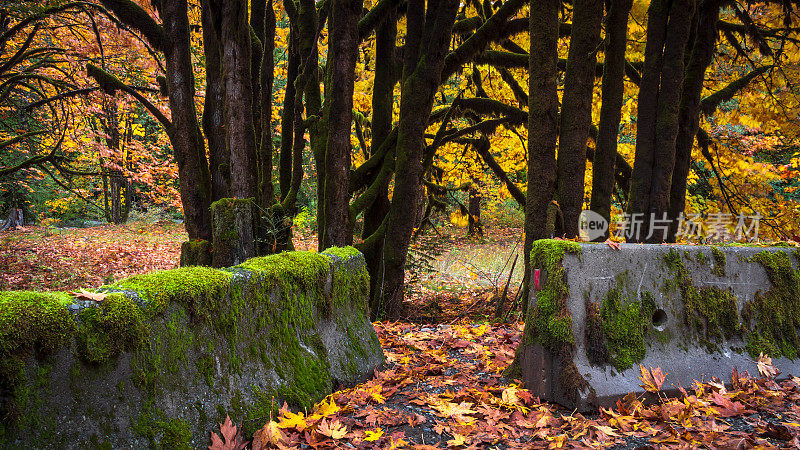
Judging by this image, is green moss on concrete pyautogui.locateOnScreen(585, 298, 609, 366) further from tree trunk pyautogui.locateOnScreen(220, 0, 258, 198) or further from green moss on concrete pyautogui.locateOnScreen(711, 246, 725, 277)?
tree trunk pyautogui.locateOnScreen(220, 0, 258, 198)

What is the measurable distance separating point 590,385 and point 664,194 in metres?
4.73

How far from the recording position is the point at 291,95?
384 inches

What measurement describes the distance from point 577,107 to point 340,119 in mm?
3421

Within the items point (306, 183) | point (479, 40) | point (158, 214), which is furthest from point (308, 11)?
point (158, 214)

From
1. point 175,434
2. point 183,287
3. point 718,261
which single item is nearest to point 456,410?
point 175,434

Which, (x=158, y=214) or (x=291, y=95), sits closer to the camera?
(x=291, y=95)

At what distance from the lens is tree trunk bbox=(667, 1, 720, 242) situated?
7.70 meters

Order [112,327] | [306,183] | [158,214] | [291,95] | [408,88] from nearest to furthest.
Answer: [112,327], [408,88], [291,95], [306,183], [158,214]

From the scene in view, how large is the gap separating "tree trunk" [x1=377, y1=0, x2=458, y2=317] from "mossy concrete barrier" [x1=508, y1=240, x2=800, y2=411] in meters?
3.68

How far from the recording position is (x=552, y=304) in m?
3.61

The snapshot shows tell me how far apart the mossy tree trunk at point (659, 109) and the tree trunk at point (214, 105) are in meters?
6.66

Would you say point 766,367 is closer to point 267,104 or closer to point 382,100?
point 382,100

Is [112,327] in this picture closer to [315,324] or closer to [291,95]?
[315,324]

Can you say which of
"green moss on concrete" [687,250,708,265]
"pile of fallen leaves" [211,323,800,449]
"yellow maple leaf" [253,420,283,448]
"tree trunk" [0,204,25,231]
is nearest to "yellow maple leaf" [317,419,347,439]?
"pile of fallen leaves" [211,323,800,449]
